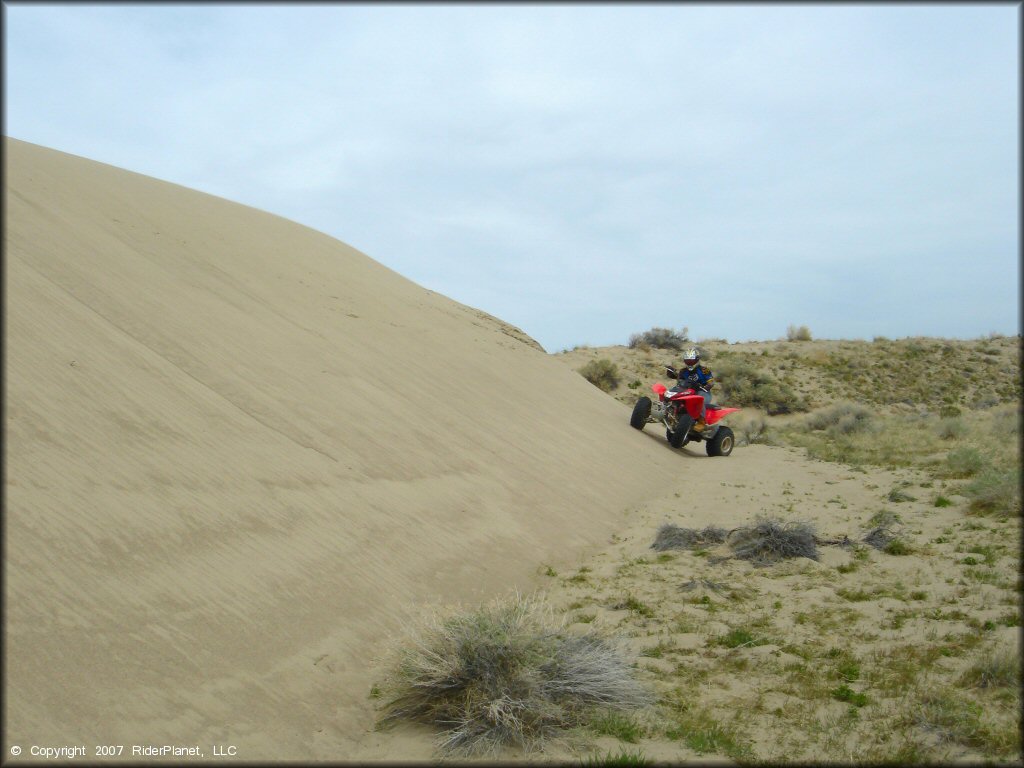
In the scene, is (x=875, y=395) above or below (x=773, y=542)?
above

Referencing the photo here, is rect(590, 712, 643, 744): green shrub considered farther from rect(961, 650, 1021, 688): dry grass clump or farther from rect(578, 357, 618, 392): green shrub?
rect(578, 357, 618, 392): green shrub

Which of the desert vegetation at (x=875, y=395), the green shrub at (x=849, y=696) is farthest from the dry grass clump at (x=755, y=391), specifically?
the green shrub at (x=849, y=696)

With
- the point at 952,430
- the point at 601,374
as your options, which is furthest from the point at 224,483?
the point at 601,374

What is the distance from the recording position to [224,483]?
6508mm

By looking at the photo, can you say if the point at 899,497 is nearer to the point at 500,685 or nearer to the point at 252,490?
the point at 500,685

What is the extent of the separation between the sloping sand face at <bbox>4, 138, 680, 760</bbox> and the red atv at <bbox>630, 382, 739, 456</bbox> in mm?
2025

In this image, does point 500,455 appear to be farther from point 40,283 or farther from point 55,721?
point 55,721

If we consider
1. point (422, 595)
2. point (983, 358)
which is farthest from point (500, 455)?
point (983, 358)

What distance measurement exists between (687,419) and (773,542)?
746 cm

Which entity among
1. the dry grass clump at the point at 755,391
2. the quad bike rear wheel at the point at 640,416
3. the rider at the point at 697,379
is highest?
the dry grass clump at the point at 755,391

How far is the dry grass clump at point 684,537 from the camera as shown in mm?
9180

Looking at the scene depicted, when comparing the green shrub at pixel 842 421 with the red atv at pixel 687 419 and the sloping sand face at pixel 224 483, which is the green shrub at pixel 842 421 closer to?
the red atv at pixel 687 419

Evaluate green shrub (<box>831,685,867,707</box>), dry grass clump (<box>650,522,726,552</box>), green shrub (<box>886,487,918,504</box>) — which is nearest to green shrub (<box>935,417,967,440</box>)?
green shrub (<box>886,487,918,504</box>)

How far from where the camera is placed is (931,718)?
4500mm
